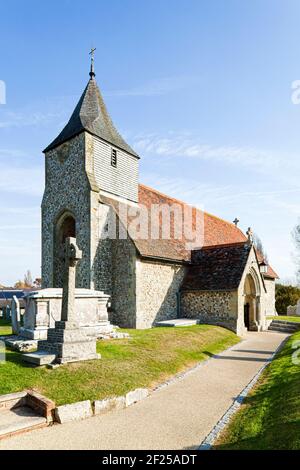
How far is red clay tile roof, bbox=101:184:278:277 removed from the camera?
750 inches

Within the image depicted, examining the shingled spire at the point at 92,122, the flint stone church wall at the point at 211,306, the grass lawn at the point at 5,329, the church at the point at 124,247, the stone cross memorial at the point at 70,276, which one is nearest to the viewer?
the stone cross memorial at the point at 70,276

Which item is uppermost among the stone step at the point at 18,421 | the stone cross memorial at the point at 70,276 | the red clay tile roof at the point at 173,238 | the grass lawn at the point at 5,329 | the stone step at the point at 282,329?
the red clay tile roof at the point at 173,238

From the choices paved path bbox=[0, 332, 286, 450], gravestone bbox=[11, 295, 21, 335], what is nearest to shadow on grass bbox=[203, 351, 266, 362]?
paved path bbox=[0, 332, 286, 450]

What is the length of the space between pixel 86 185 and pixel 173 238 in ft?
23.1

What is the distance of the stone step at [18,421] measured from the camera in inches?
220

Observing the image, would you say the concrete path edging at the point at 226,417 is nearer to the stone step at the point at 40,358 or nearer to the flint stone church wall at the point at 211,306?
the stone step at the point at 40,358

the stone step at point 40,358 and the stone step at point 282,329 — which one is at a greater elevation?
the stone step at point 40,358

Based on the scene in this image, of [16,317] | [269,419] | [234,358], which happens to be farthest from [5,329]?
[269,419]

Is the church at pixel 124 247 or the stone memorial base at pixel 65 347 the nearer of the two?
the stone memorial base at pixel 65 347

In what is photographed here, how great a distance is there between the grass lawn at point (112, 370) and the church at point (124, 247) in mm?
5483

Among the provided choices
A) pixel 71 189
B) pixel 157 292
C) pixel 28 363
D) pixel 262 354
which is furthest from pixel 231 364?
pixel 71 189

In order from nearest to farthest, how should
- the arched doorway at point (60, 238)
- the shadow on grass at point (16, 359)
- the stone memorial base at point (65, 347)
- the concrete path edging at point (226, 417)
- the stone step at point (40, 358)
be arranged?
the concrete path edging at point (226, 417), the stone step at point (40, 358), the shadow on grass at point (16, 359), the stone memorial base at point (65, 347), the arched doorway at point (60, 238)

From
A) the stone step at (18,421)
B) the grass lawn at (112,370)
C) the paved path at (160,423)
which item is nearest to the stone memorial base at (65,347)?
the grass lawn at (112,370)
